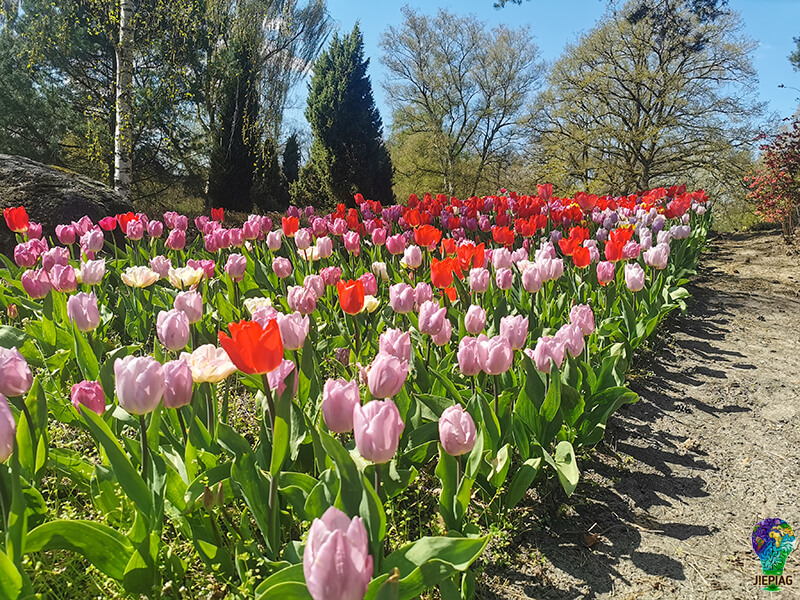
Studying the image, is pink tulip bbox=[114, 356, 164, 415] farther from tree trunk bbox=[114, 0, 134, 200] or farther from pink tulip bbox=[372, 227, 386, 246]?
tree trunk bbox=[114, 0, 134, 200]

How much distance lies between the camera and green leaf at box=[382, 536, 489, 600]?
0.99 meters

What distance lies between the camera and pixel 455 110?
2612 centimetres

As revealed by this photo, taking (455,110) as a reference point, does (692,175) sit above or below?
below

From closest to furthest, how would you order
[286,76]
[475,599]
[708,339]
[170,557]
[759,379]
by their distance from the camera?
[170,557]
[475,599]
[759,379]
[708,339]
[286,76]

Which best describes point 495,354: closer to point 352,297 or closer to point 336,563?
point 352,297

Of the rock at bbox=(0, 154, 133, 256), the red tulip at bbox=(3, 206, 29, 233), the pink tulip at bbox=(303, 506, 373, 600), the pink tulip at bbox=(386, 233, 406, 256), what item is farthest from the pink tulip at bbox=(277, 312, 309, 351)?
the rock at bbox=(0, 154, 133, 256)

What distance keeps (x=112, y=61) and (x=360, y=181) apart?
25.9ft

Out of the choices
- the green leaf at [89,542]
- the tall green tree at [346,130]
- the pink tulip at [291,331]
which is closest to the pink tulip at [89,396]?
the green leaf at [89,542]

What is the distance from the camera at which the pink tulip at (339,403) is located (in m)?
1.23

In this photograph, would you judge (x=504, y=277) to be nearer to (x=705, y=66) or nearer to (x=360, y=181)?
(x=360, y=181)

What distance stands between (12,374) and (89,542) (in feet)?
1.64

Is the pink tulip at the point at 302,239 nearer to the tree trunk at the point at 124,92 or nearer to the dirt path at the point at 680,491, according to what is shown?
the dirt path at the point at 680,491

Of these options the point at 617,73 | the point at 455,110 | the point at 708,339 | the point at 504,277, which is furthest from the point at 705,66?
the point at 504,277

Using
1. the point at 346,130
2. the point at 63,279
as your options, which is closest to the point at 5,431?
the point at 63,279
